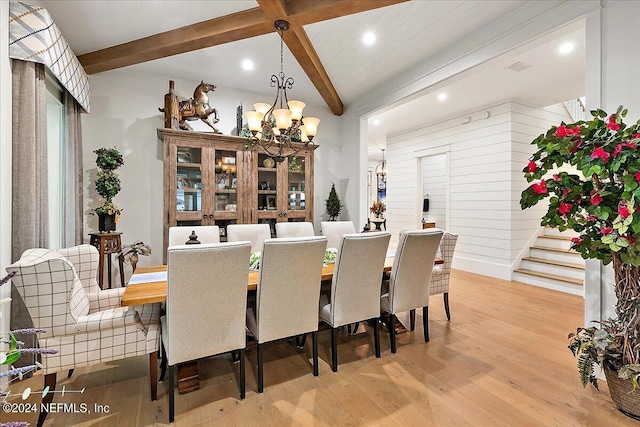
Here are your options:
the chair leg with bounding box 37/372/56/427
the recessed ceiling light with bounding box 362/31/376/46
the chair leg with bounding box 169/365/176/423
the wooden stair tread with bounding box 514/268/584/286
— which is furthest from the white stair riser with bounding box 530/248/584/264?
the chair leg with bounding box 37/372/56/427

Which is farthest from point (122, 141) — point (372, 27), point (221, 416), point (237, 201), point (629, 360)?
point (629, 360)

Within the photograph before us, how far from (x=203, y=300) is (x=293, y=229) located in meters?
1.81

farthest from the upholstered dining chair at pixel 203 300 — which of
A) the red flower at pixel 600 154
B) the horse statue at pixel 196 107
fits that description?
the horse statue at pixel 196 107

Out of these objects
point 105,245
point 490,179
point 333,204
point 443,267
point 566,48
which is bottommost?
point 443,267

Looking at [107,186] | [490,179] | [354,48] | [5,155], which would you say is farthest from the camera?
[490,179]

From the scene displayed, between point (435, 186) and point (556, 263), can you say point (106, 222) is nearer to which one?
A: point (556, 263)

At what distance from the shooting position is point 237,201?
4352mm

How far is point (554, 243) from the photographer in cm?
518

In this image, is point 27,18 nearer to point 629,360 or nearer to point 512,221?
point 629,360

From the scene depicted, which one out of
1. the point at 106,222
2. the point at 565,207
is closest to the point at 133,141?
the point at 106,222

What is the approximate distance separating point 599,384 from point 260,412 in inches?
93.2

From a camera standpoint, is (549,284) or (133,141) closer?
(133,141)

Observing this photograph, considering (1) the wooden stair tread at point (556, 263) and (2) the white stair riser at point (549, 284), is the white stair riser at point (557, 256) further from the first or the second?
(2) the white stair riser at point (549, 284)

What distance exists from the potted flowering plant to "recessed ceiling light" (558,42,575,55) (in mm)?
1796
